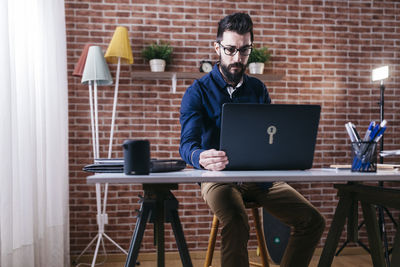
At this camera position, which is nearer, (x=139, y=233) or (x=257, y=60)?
(x=139, y=233)

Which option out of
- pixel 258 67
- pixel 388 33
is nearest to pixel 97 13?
pixel 258 67

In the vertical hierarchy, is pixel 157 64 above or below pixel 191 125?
above

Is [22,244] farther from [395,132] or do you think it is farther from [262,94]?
[395,132]

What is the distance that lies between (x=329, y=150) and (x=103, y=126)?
2.08m

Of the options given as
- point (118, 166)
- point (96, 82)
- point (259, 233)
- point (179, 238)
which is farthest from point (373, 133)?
point (96, 82)

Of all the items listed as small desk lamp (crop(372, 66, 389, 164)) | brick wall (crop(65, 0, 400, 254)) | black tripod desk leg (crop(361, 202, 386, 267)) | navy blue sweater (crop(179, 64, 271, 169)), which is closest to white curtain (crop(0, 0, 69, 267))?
brick wall (crop(65, 0, 400, 254))

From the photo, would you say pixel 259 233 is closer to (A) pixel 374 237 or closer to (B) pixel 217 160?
(A) pixel 374 237

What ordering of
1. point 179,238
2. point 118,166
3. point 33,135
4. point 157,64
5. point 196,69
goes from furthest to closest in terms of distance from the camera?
point 196,69 → point 157,64 → point 33,135 → point 179,238 → point 118,166

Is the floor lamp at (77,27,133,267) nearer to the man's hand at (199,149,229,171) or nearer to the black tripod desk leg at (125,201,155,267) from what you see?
the black tripod desk leg at (125,201,155,267)

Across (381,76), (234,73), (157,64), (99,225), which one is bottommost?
(99,225)

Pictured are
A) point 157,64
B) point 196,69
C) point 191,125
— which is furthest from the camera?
point 196,69

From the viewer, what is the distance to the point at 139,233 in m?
1.33

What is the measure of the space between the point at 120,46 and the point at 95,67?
0.87 feet

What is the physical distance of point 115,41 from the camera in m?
2.86
